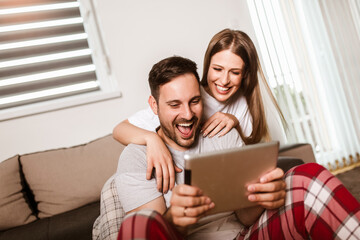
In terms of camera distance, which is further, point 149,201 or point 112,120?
point 112,120

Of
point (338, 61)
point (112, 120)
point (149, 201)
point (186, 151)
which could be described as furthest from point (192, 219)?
point (338, 61)

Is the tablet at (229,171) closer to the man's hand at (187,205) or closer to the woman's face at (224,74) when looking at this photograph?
the man's hand at (187,205)

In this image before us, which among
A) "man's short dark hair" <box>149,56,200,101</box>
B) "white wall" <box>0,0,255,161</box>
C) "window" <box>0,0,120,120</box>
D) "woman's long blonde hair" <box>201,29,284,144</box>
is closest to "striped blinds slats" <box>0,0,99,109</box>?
"window" <box>0,0,120,120</box>

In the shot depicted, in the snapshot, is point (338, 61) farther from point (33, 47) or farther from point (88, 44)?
point (33, 47)

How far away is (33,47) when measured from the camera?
2.37 meters

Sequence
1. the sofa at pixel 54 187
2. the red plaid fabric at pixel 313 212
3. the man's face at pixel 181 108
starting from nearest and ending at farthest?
the red plaid fabric at pixel 313 212 < the man's face at pixel 181 108 < the sofa at pixel 54 187

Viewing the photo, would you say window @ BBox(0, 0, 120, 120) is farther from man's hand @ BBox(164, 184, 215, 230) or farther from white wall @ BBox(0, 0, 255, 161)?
man's hand @ BBox(164, 184, 215, 230)

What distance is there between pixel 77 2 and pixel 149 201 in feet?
7.00

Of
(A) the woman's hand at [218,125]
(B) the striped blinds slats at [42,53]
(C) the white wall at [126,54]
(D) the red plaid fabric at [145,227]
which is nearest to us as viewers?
(D) the red plaid fabric at [145,227]

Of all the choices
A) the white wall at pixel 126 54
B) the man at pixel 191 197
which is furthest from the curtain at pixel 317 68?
the man at pixel 191 197

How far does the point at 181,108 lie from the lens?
113cm

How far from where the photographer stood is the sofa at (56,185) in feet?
5.20

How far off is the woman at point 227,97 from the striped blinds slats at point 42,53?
1.24m

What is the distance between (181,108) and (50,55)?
1.78 m
